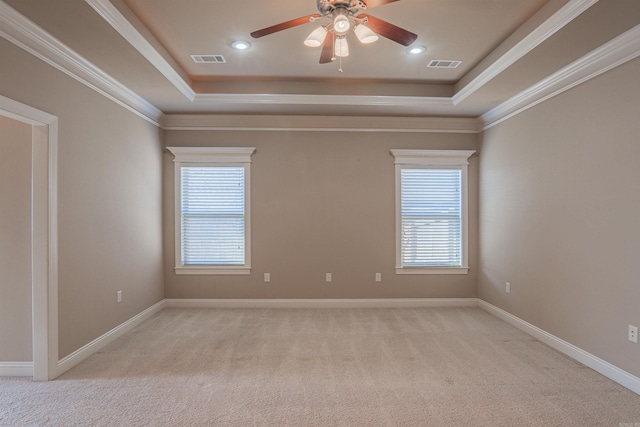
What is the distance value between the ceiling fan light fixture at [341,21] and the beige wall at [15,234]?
2656mm

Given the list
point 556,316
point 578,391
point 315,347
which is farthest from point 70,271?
point 556,316

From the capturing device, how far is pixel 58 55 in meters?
2.72

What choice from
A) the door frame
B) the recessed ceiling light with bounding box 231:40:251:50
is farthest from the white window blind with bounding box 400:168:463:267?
the door frame

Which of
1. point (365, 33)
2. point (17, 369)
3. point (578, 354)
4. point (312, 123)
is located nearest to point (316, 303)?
point (312, 123)

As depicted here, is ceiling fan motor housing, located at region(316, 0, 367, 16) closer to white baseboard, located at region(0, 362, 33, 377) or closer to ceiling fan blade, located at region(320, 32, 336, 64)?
ceiling fan blade, located at region(320, 32, 336, 64)

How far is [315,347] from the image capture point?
11.2ft

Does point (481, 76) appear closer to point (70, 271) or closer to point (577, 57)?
point (577, 57)

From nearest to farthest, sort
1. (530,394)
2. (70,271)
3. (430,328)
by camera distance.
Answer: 1. (530,394)
2. (70,271)
3. (430,328)

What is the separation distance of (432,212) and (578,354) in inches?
93.9

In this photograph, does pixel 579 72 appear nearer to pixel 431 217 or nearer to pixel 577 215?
pixel 577 215

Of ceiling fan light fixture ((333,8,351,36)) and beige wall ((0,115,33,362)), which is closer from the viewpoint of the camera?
ceiling fan light fixture ((333,8,351,36))

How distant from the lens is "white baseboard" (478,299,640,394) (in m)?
2.61

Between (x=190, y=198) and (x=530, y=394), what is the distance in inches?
176

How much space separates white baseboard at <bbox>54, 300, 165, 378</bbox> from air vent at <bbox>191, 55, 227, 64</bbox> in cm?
304
